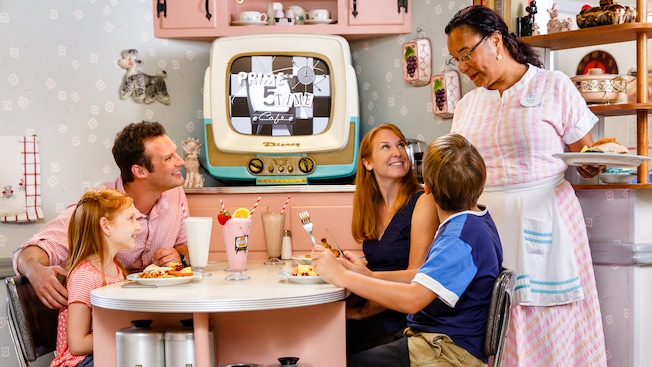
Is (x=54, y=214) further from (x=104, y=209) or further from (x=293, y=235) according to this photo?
(x=104, y=209)

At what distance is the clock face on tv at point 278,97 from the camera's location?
3633 mm

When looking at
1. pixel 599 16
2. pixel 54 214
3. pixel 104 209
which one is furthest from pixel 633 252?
pixel 54 214

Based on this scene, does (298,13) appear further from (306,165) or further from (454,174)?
(454,174)

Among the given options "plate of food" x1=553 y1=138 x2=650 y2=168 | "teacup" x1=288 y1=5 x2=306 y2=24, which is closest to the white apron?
"plate of food" x1=553 y1=138 x2=650 y2=168

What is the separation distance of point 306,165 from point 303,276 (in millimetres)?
1581

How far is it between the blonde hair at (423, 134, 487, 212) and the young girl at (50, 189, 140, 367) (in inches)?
35.8

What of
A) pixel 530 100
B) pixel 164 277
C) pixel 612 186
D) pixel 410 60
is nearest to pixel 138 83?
pixel 410 60

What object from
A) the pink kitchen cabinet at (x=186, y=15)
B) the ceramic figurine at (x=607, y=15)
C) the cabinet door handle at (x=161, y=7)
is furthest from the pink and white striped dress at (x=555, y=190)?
the cabinet door handle at (x=161, y=7)

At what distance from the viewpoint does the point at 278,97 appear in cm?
364

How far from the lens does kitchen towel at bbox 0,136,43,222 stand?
11.5 ft

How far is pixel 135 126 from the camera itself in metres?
2.75

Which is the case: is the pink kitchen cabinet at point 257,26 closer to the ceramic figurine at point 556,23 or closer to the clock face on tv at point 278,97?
the clock face on tv at point 278,97

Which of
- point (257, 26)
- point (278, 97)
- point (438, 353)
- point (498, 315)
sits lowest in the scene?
point (438, 353)

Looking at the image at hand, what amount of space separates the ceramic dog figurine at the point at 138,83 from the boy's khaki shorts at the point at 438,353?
7.66 ft
